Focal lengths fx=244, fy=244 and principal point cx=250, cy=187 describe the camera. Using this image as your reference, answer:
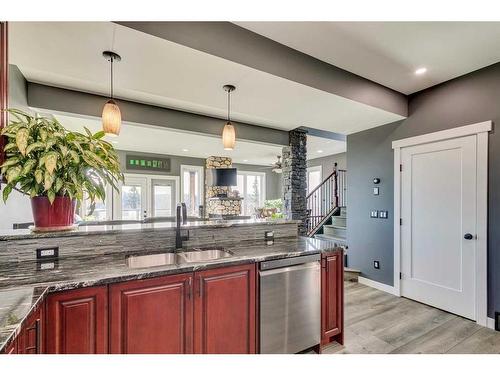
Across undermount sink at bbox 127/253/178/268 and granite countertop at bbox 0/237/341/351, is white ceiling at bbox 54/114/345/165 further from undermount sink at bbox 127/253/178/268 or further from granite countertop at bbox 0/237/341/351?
granite countertop at bbox 0/237/341/351

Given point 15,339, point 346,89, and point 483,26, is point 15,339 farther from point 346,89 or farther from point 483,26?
point 483,26

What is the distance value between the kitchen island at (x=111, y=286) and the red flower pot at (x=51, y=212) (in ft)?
0.24

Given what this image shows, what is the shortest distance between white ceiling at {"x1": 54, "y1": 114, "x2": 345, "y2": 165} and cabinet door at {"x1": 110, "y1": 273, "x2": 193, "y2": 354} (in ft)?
11.6

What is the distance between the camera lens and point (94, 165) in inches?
65.4

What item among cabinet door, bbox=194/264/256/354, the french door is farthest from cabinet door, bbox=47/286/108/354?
the french door

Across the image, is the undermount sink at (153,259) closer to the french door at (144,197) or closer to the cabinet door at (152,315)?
the cabinet door at (152,315)

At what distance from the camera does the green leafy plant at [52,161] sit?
4.73 feet

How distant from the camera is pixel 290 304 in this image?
196 cm

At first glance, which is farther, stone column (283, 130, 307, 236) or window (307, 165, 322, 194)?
window (307, 165, 322, 194)

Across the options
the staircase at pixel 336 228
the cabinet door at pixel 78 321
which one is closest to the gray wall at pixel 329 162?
the staircase at pixel 336 228

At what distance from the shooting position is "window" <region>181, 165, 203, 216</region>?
8.02 m

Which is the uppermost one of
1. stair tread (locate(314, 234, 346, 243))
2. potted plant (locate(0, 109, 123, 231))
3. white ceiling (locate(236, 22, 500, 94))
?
white ceiling (locate(236, 22, 500, 94))

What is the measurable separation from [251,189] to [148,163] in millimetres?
4063
